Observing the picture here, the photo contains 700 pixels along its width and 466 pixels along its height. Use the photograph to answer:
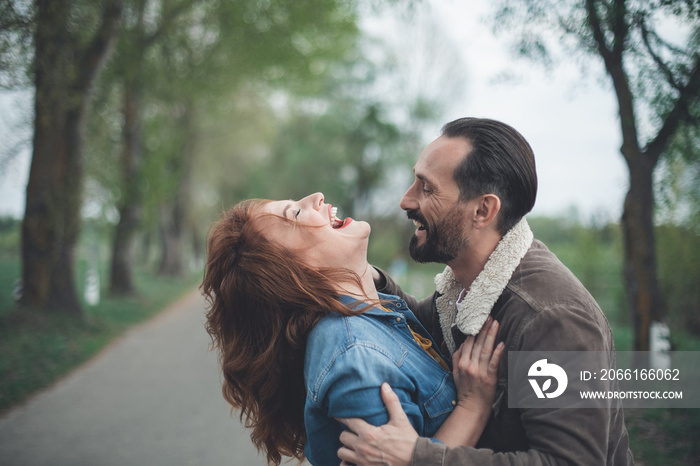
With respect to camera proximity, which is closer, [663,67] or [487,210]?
[487,210]

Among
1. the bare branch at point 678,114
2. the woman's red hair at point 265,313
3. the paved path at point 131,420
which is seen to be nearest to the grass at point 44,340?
the paved path at point 131,420

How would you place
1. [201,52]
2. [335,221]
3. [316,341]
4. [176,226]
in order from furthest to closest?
[176,226] < [201,52] < [335,221] < [316,341]

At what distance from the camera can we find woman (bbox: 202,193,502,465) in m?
2.05

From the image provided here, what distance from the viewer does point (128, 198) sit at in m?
14.2

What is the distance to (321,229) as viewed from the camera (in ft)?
8.29

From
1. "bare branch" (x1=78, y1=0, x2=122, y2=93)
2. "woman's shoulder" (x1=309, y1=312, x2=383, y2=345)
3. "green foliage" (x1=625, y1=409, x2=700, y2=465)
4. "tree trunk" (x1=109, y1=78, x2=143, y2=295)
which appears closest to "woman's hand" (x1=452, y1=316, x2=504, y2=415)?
"woman's shoulder" (x1=309, y1=312, x2=383, y2=345)

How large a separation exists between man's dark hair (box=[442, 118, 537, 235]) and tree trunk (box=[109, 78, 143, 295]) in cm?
1351

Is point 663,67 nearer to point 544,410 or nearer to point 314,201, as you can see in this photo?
point 314,201

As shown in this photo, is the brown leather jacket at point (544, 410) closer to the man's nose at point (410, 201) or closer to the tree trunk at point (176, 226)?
the man's nose at point (410, 201)

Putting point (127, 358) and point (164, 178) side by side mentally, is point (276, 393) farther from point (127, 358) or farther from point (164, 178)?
point (164, 178)

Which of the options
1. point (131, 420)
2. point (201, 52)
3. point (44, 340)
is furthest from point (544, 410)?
point (201, 52)

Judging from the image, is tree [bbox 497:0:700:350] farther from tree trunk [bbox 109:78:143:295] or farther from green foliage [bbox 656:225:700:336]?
tree trunk [bbox 109:78:143:295]

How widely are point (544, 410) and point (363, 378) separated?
0.65m

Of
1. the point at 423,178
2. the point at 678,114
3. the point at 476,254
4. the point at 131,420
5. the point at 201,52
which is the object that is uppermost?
the point at 201,52
